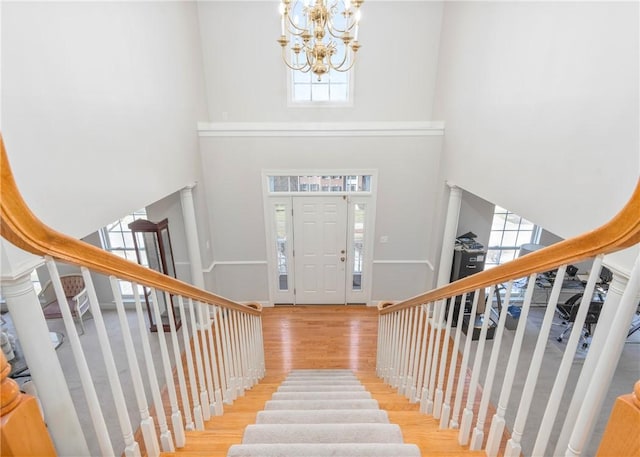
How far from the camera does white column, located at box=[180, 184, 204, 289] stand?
4203mm

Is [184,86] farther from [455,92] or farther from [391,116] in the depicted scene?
[455,92]

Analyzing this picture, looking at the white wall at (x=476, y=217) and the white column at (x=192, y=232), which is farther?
the white wall at (x=476, y=217)

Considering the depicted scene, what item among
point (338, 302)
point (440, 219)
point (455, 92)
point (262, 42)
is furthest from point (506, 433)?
point (262, 42)

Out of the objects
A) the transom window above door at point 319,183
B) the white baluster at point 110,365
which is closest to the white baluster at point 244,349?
the white baluster at point 110,365

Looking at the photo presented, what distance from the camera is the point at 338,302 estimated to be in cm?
552

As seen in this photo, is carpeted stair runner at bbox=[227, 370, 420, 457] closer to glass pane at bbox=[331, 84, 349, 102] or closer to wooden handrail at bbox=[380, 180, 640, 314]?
wooden handrail at bbox=[380, 180, 640, 314]

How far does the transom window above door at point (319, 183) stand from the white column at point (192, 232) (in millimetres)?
1176

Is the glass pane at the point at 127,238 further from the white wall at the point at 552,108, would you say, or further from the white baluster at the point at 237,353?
the white wall at the point at 552,108

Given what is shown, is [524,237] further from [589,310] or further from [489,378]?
[489,378]

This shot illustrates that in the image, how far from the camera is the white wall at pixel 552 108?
1.85m

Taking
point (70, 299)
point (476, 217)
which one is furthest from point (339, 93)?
point (70, 299)

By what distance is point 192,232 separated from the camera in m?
4.33

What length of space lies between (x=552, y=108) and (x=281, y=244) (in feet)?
12.7

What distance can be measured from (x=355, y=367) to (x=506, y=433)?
1.82 metres
